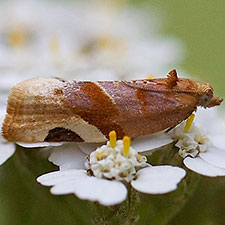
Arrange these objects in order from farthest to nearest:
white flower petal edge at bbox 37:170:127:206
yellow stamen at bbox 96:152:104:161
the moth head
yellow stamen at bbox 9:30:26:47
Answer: yellow stamen at bbox 9:30:26:47, the moth head, yellow stamen at bbox 96:152:104:161, white flower petal edge at bbox 37:170:127:206

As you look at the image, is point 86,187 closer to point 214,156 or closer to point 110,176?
point 110,176

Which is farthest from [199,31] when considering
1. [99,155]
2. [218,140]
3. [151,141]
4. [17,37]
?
[99,155]

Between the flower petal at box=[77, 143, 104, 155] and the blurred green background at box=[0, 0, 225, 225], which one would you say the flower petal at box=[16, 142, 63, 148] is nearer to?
the flower petal at box=[77, 143, 104, 155]

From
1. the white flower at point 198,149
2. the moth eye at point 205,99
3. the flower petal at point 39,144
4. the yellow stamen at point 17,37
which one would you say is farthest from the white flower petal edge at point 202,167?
the yellow stamen at point 17,37

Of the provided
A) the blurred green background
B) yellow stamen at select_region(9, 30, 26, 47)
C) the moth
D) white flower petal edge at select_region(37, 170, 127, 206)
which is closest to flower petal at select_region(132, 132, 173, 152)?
the moth

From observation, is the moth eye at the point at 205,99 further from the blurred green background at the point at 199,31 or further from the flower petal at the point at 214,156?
the blurred green background at the point at 199,31

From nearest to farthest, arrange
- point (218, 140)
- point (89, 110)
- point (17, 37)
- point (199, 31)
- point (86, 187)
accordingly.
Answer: point (86, 187) → point (89, 110) → point (218, 140) → point (17, 37) → point (199, 31)

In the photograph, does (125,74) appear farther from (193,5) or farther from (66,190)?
(193,5)
